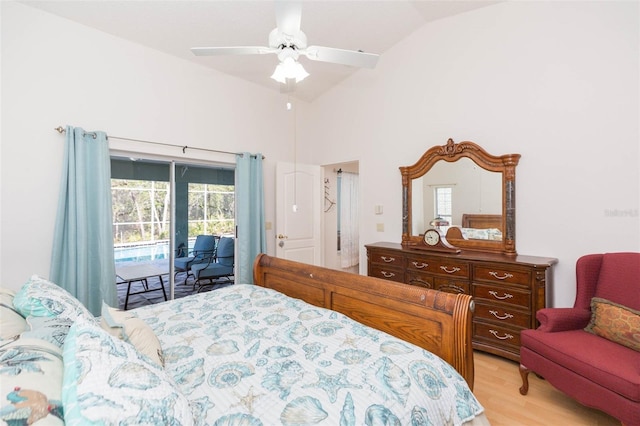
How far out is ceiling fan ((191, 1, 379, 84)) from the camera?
66.9 inches

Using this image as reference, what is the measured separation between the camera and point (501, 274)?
2561 millimetres

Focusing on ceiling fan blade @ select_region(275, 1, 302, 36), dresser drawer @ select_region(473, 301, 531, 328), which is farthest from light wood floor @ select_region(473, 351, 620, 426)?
ceiling fan blade @ select_region(275, 1, 302, 36)

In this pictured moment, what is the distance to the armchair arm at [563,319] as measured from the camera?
2041 millimetres

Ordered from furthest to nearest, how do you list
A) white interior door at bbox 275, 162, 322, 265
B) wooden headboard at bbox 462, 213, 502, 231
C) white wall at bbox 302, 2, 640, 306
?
white interior door at bbox 275, 162, 322, 265 < wooden headboard at bbox 462, 213, 502, 231 < white wall at bbox 302, 2, 640, 306

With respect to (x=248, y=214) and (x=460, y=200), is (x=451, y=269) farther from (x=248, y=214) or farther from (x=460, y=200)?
(x=248, y=214)

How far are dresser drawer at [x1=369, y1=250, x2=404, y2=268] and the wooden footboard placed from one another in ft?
4.39

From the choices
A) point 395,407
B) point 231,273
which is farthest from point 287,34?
point 231,273

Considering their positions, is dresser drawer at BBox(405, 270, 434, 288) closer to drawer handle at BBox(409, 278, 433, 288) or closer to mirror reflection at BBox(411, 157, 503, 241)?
drawer handle at BBox(409, 278, 433, 288)

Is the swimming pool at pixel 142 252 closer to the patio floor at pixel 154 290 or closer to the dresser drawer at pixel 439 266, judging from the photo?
the patio floor at pixel 154 290

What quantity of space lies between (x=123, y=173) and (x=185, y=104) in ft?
3.41

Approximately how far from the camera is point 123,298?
3.56 metres

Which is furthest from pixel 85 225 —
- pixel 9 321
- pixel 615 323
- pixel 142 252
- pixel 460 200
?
pixel 615 323

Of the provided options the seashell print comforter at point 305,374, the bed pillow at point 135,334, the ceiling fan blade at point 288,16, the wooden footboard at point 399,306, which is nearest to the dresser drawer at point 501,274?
the wooden footboard at point 399,306

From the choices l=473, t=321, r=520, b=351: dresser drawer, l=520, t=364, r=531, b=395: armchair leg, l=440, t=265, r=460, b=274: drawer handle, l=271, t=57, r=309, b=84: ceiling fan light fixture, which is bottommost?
l=520, t=364, r=531, b=395: armchair leg
